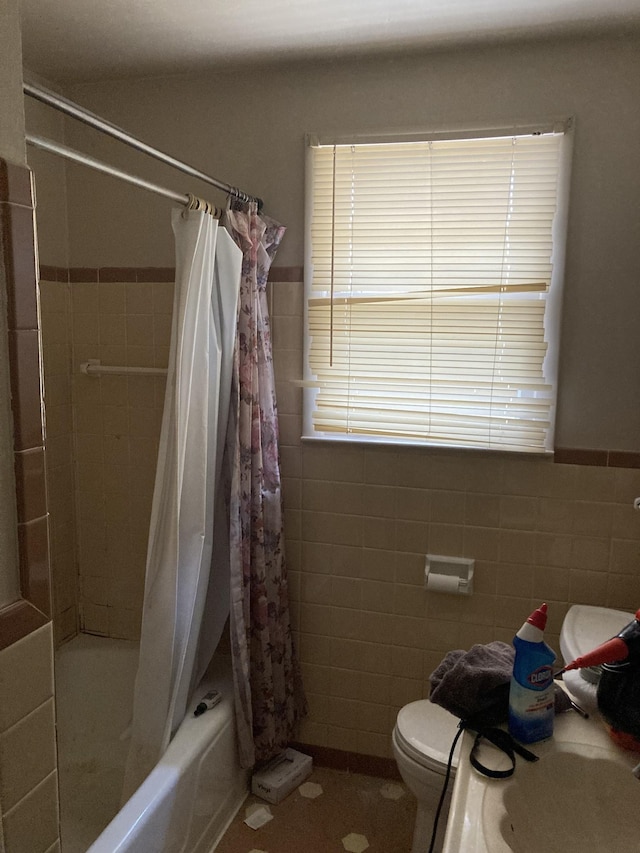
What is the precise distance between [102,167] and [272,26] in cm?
83

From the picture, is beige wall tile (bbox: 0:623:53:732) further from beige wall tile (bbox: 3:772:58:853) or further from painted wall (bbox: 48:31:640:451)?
painted wall (bbox: 48:31:640:451)

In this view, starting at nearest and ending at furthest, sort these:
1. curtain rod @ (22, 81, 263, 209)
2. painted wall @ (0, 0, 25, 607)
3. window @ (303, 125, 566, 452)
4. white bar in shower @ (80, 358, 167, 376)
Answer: painted wall @ (0, 0, 25, 607)
curtain rod @ (22, 81, 263, 209)
window @ (303, 125, 566, 452)
white bar in shower @ (80, 358, 167, 376)

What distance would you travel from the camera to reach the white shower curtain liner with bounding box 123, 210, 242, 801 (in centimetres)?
178

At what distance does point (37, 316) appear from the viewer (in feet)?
3.40

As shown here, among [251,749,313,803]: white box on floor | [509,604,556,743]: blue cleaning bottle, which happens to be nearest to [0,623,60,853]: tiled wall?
[509,604,556,743]: blue cleaning bottle

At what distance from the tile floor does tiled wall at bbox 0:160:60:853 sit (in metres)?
1.17

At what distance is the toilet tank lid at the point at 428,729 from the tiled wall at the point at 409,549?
0.32 meters

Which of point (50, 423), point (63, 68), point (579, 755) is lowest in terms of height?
point (579, 755)

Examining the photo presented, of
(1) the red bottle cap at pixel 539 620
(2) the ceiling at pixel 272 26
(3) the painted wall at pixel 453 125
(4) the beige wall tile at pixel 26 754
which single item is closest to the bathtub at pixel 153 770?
(4) the beige wall tile at pixel 26 754

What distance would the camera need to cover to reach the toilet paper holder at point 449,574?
7.07 ft

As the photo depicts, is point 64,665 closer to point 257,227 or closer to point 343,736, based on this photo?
point 343,736

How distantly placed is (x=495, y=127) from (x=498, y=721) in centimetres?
169

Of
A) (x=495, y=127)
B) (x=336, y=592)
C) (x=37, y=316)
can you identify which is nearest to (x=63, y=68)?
(x=495, y=127)

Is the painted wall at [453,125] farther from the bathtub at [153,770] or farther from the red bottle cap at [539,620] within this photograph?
the bathtub at [153,770]
